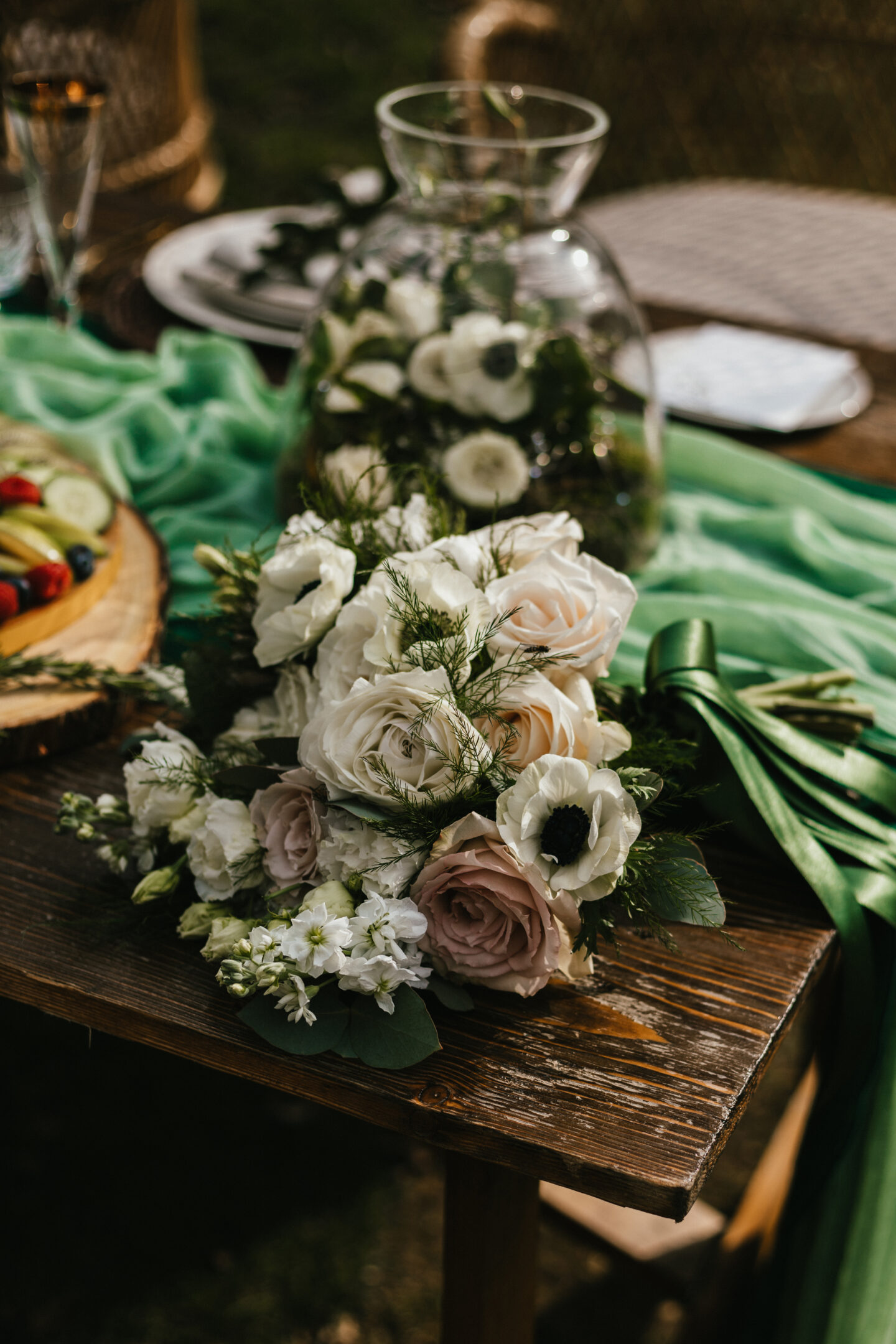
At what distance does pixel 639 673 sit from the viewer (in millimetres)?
913

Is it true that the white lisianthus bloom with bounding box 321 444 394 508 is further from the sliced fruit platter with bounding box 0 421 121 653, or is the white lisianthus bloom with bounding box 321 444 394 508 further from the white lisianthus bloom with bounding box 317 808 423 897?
the white lisianthus bloom with bounding box 317 808 423 897

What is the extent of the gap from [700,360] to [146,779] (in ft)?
3.42

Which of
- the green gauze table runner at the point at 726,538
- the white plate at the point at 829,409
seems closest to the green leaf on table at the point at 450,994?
the green gauze table runner at the point at 726,538

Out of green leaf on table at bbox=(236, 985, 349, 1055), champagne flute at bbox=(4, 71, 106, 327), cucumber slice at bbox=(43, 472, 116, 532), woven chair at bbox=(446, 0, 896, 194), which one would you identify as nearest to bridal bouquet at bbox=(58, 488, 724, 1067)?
green leaf on table at bbox=(236, 985, 349, 1055)

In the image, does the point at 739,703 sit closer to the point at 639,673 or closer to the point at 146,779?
the point at 639,673

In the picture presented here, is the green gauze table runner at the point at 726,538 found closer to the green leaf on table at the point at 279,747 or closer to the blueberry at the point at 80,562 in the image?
the blueberry at the point at 80,562

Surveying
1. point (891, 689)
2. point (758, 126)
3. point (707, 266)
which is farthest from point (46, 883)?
point (758, 126)

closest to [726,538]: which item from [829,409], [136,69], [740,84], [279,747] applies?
[829,409]

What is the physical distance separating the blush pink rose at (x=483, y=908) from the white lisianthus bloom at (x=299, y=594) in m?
0.14

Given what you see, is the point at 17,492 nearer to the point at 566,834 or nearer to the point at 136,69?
the point at 566,834

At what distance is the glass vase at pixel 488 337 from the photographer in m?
0.93

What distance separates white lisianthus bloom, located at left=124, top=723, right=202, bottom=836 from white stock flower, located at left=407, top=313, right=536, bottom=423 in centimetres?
39

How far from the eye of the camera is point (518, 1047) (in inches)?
23.9

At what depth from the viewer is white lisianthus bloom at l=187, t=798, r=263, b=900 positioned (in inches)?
25.0
